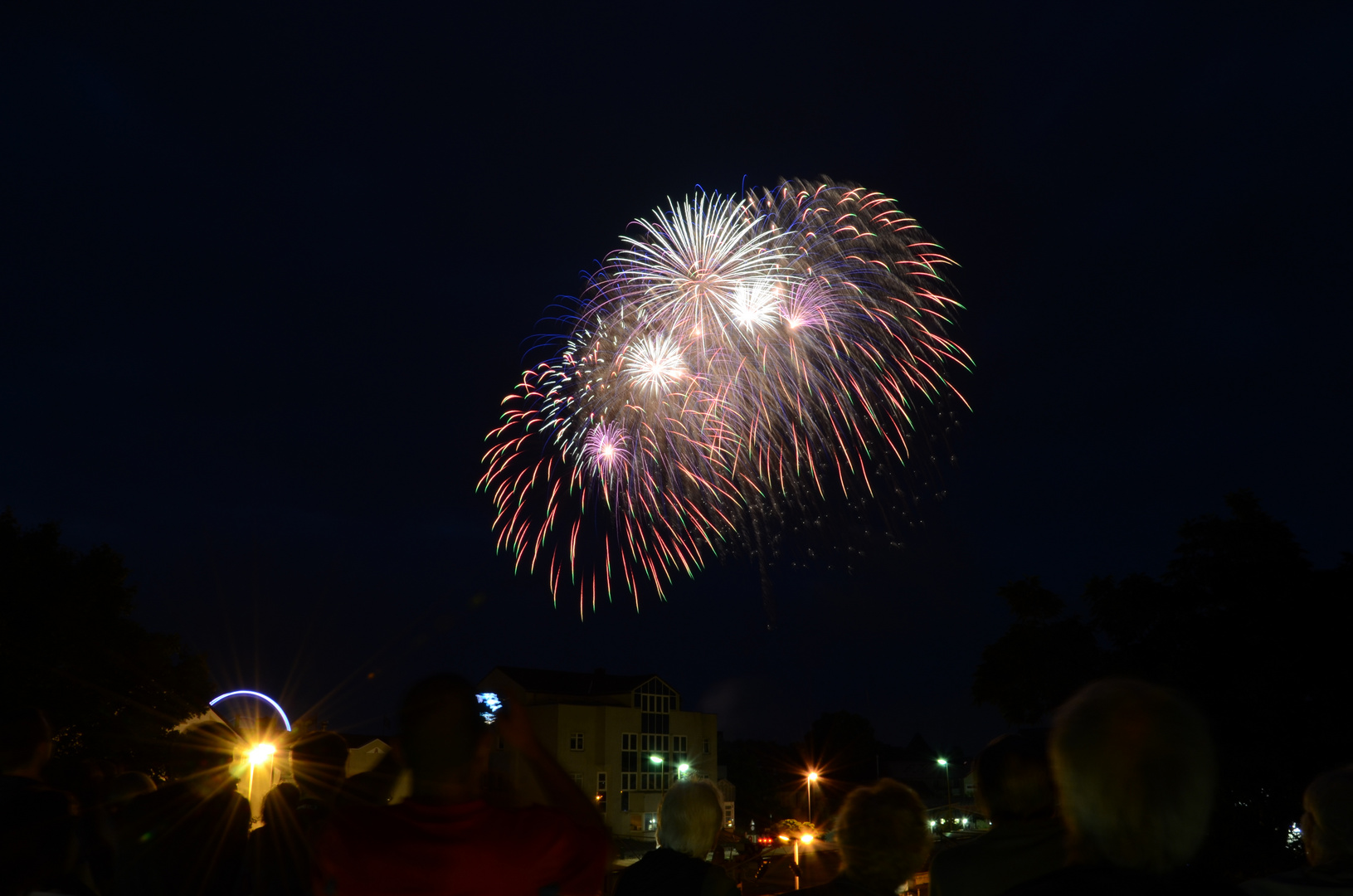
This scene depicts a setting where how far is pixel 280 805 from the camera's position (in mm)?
4516

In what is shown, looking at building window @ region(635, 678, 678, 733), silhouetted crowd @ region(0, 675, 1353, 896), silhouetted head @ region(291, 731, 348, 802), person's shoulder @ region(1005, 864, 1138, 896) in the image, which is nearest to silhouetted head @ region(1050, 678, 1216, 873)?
silhouetted crowd @ region(0, 675, 1353, 896)

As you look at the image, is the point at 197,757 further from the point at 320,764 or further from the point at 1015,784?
the point at 1015,784

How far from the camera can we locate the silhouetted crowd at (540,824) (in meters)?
1.82

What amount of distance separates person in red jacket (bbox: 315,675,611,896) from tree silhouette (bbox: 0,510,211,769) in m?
35.6

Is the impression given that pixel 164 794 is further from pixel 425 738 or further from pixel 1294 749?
pixel 1294 749

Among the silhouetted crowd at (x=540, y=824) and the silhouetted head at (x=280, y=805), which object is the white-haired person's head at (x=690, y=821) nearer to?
the silhouetted crowd at (x=540, y=824)

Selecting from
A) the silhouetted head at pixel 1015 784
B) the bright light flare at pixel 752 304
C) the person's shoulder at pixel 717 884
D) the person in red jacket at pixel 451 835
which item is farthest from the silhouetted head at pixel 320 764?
the bright light flare at pixel 752 304

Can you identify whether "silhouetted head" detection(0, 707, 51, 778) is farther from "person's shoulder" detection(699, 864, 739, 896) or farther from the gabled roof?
the gabled roof

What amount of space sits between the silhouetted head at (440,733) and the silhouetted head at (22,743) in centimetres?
264

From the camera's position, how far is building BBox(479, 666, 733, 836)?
61781 mm

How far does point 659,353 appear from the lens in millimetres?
22016

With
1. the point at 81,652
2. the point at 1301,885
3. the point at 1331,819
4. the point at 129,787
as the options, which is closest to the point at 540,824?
the point at 1301,885

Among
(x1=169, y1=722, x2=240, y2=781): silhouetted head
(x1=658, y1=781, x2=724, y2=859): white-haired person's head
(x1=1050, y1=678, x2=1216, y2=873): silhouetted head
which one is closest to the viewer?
(x1=1050, y1=678, x2=1216, y2=873): silhouetted head

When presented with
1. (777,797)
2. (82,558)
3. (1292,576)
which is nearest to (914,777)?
(777,797)
